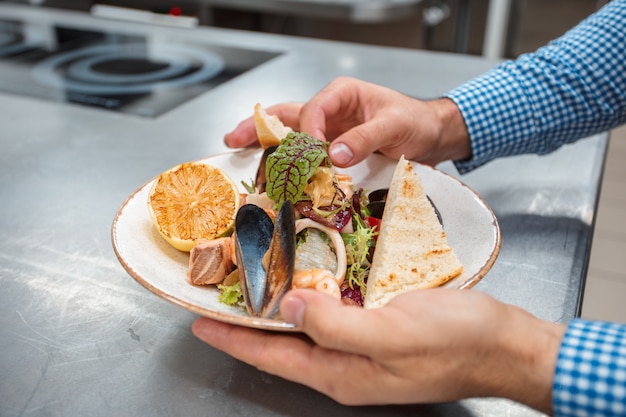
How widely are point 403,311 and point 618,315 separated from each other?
5.55 ft

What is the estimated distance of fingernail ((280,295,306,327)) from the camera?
27.3 inches

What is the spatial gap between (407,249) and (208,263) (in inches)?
11.5

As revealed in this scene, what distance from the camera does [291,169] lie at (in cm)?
90

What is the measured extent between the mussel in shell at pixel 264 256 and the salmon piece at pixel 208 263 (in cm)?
3

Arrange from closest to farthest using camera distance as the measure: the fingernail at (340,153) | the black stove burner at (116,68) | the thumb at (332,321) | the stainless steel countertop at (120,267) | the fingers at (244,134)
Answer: the thumb at (332,321) → the stainless steel countertop at (120,267) → the fingernail at (340,153) → the fingers at (244,134) → the black stove burner at (116,68)

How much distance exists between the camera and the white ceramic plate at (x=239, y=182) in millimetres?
772

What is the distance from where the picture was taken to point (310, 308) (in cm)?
69

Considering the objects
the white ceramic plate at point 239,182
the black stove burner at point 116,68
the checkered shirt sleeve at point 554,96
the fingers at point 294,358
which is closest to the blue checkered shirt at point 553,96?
the checkered shirt sleeve at point 554,96

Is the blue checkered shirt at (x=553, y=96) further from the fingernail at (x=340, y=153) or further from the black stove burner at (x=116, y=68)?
the black stove burner at (x=116, y=68)

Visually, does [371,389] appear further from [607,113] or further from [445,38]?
[445,38]

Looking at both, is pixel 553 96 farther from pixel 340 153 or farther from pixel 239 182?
pixel 239 182

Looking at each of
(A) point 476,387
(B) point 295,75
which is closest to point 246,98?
(B) point 295,75

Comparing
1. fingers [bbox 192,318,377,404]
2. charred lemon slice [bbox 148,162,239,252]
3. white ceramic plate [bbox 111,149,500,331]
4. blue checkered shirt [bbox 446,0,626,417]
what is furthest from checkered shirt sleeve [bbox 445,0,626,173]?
fingers [bbox 192,318,377,404]

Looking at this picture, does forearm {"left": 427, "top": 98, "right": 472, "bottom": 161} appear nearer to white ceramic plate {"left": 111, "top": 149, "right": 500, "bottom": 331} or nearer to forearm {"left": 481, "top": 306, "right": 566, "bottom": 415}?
white ceramic plate {"left": 111, "top": 149, "right": 500, "bottom": 331}
